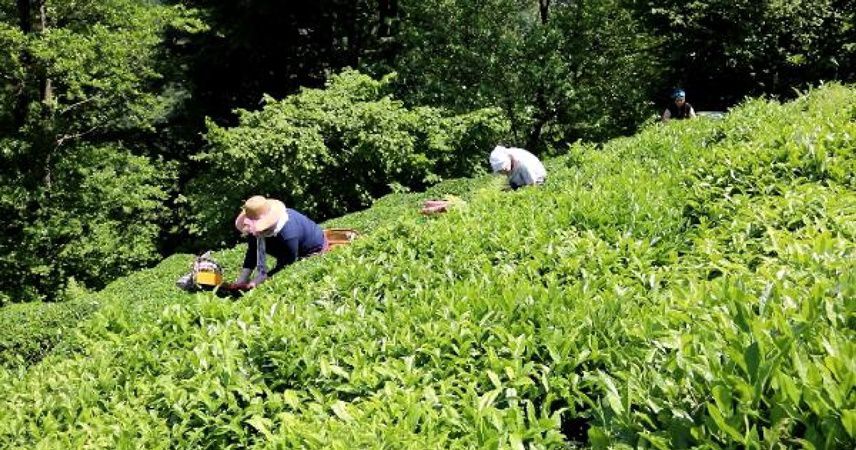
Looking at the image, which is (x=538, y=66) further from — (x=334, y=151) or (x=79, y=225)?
(x=79, y=225)

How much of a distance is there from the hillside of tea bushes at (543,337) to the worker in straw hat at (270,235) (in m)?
1.28

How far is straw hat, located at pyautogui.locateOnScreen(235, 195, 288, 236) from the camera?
595 cm

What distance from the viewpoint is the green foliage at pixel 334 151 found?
14.3m

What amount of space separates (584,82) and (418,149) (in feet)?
17.4

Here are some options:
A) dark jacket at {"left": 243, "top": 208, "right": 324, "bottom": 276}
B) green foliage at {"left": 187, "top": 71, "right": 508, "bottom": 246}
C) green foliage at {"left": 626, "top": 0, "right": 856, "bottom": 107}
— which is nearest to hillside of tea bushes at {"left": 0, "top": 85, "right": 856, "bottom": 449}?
dark jacket at {"left": 243, "top": 208, "right": 324, "bottom": 276}

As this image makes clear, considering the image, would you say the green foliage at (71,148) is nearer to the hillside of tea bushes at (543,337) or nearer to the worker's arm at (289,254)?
the worker's arm at (289,254)

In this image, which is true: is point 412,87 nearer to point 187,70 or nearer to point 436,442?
point 187,70

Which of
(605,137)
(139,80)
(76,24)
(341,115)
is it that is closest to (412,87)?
(341,115)

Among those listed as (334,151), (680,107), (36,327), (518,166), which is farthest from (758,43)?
(36,327)

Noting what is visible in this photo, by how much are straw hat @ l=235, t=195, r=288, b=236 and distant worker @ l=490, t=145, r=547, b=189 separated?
7.69ft

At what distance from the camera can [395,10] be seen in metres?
21.3

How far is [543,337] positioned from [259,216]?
12.7ft

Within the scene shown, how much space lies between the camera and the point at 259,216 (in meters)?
6.00

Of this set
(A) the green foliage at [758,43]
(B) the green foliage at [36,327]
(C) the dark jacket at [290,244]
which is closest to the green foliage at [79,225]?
(B) the green foliage at [36,327]
